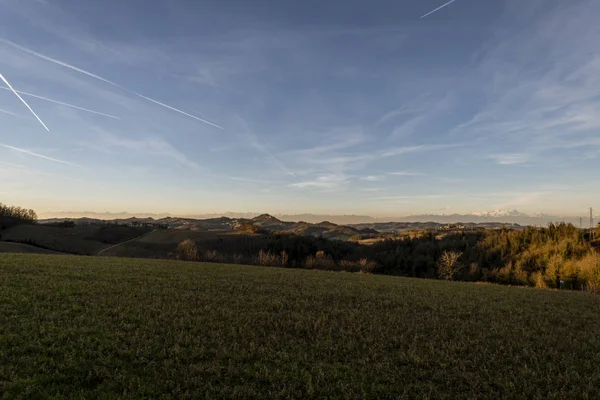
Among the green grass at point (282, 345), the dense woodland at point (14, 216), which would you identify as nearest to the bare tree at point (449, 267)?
the green grass at point (282, 345)

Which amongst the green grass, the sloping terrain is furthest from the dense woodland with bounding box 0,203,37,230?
the green grass

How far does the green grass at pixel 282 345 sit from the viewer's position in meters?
5.58

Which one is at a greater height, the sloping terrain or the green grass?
the green grass

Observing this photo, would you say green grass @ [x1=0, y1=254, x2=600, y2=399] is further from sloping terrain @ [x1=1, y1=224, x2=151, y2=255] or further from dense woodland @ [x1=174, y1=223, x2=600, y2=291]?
sloping terrain @ [x1=1, y1=224, x2=151, y2=255]

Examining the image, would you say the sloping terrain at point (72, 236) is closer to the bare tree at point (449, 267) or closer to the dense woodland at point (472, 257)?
the dense woodland at point (472, 257)

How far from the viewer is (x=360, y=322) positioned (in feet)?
31.7

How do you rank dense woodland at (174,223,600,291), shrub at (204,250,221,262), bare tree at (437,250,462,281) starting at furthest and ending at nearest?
1. shrub at (204,250,221,262)
2. bare tree at (437,250,462,281)
3. dense woodland at (174,223,600,291)

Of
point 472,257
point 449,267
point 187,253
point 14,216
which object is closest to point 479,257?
point 472,257

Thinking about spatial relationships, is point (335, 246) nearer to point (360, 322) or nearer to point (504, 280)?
point (504, 280)

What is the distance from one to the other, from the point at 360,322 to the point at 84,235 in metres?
74.9

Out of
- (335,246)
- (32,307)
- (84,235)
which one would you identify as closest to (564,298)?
(32,307)

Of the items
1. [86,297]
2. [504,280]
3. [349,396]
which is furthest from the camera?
[504,280]

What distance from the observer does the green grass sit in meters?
5.58

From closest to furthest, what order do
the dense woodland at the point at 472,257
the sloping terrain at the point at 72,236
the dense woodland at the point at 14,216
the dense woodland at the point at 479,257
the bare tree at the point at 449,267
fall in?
the dense woodland at the point at 479,257 → the dense woodland at the point at 472,257 → the bare tree at the point at 449,267 → the sloping terrain at the point at 72,236 → the dense woodland at the point at 14,216
